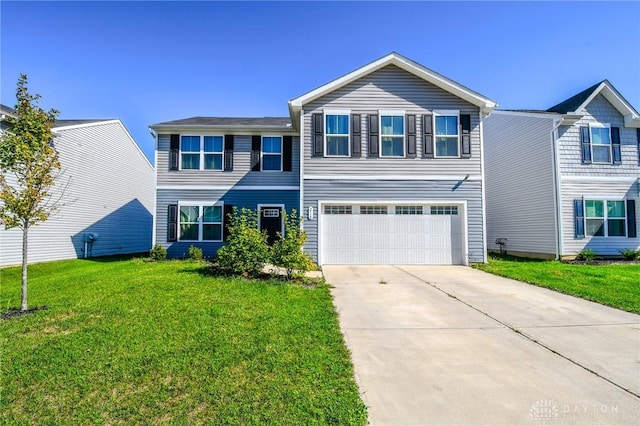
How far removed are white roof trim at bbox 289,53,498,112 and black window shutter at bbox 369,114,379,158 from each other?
159cm

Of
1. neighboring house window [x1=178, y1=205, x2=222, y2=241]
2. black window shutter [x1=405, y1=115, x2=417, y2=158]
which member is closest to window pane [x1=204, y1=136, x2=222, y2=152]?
neighboring house window [x1=178, y1=205, x2=222, y2=241]

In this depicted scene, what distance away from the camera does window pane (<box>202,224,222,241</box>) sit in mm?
13711

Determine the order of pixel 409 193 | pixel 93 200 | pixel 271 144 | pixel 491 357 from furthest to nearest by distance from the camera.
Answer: pixel 93 200 → pixel 271 144 → pixel 409 193 → pixel 491 357

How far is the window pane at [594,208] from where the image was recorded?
13.4m

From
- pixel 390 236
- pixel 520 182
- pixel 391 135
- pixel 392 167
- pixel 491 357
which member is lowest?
pixel 491 357

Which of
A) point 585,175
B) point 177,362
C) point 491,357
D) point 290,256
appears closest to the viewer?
point 177,362

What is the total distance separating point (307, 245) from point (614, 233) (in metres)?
12.4

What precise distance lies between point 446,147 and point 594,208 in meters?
6.98

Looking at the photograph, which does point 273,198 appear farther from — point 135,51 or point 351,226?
point 135,51

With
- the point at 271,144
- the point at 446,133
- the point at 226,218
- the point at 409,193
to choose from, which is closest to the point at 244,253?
the point at 226,218

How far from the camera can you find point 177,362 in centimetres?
368

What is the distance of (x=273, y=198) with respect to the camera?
14.1 m

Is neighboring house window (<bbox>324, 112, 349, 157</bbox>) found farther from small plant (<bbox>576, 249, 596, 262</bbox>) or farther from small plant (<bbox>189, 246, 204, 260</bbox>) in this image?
small plant (<bbox>576, 249, 596, 262</bbox>)

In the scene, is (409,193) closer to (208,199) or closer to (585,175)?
(585,175)
